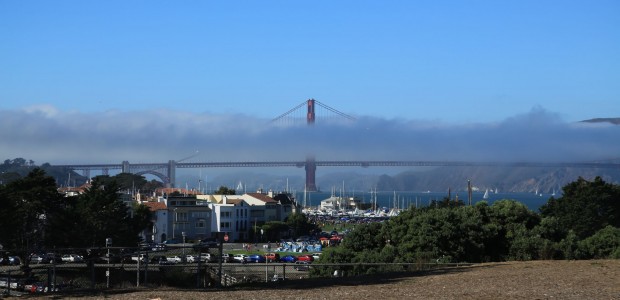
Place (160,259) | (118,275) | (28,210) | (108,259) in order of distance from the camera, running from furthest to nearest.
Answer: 1. (28,210)
2. (160,259)
3. (118,275)
4. (108,259)

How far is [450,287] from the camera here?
47.3ft

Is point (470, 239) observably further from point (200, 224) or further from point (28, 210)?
point (200, 224)

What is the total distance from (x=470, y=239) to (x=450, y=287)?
13.5 m

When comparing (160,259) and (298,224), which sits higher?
(160,259)

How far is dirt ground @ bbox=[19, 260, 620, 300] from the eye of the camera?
13102 millimetres

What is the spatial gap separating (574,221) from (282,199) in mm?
62395

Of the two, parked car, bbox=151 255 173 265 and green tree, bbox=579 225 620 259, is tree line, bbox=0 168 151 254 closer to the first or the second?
parked car, bbox=151 255 173 265

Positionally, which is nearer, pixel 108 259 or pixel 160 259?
pixel 108 259

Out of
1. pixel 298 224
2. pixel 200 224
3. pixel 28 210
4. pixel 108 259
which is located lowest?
pixel 298 224

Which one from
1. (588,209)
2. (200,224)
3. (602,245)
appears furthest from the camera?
(200,224)

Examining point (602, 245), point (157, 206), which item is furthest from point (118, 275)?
point (157, 206)

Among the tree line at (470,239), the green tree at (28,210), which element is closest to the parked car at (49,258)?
the tree line at (470,239)

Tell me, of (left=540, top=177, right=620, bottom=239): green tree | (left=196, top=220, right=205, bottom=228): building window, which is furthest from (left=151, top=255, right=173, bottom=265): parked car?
(left=196, top=220, right=205, bottom=228): building window

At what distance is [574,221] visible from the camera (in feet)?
160
